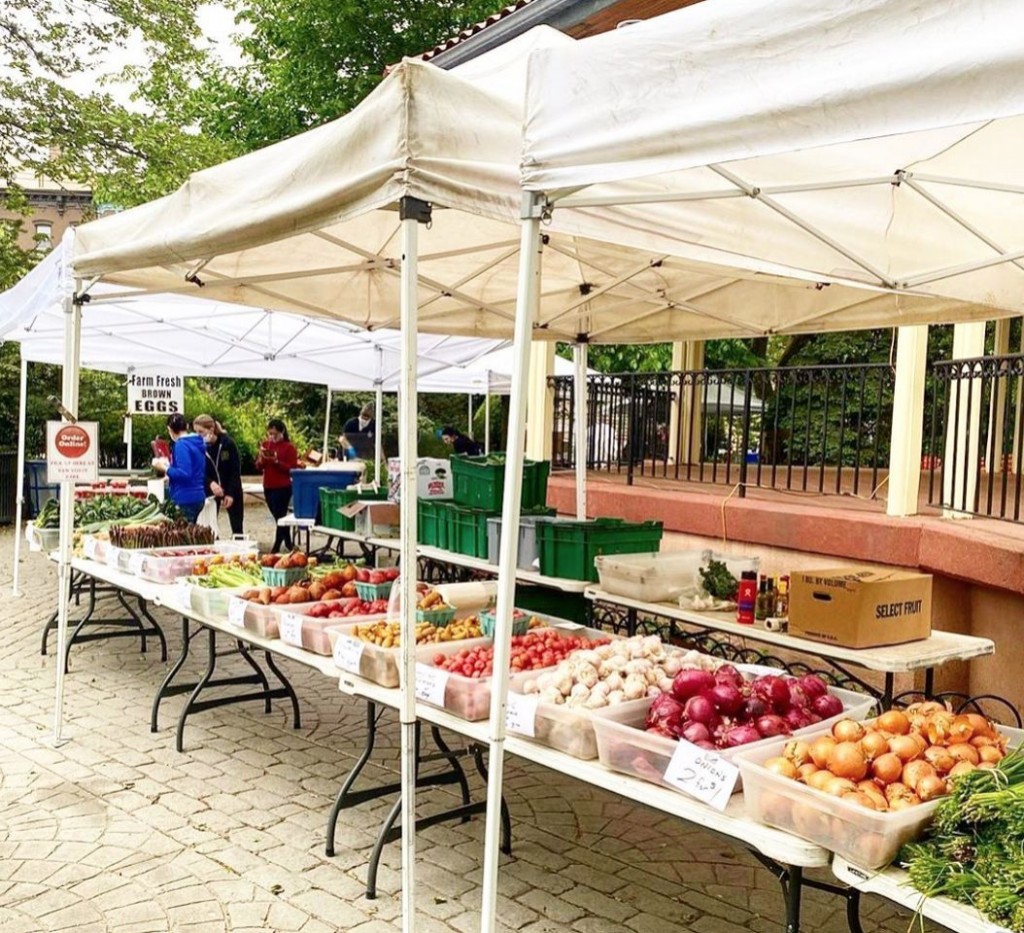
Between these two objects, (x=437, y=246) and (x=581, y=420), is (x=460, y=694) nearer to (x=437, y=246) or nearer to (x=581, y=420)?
(x=437, y=246)

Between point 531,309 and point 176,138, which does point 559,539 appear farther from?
point 176,138

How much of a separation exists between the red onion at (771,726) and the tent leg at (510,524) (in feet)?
2.67

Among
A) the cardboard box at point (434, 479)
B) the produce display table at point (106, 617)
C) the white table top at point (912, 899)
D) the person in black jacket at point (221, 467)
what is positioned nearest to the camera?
the white table top at point (912, 899)

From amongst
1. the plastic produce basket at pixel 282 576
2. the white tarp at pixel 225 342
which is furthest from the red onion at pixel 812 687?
the white tarp at pixel 225 342

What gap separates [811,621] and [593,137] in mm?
2758

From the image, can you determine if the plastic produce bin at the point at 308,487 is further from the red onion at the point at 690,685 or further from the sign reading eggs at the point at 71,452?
the red onion at the point at 690,685

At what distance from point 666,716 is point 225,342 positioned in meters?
9.49

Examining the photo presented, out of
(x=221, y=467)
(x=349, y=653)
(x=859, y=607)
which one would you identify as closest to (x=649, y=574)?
(x=859, y=607)

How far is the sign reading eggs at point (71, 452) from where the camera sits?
5.60 m

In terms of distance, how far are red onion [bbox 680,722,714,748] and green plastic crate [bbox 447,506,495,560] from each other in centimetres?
394

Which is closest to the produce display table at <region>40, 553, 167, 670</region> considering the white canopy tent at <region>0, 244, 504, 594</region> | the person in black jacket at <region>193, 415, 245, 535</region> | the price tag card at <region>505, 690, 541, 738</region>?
the white canopy tent at <region>0, 244, 504, 594</region>

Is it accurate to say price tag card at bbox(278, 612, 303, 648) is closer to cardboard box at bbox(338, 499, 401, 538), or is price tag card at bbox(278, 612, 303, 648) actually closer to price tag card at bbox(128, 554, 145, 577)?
price tag card at bbox(128, 554, 145, 577)

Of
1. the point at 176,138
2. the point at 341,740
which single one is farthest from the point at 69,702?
the point at 176,138

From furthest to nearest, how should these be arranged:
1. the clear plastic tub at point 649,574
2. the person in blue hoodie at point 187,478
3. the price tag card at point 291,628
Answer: the person in blue hoodie at point 187,478 → the clear plastic tub at point 649,574 → the price tag card at point 291,628
